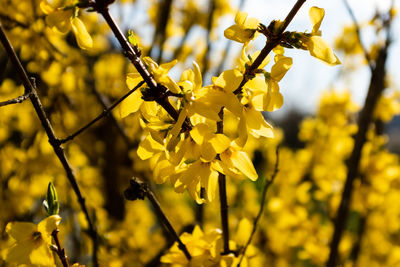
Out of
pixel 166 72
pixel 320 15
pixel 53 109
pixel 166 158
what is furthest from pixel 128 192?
pixel 53 109

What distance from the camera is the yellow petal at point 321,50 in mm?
750

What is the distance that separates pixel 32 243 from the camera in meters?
0.82

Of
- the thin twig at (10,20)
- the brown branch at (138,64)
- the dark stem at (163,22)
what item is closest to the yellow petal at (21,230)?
the brown branch at (138,64)

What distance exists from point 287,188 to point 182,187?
8.47ft

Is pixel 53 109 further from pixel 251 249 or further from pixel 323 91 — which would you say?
pixel 323 91

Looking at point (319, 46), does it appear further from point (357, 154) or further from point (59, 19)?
point (357, 154)

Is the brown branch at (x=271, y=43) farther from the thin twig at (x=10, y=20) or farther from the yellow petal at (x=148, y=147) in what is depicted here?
the thin twig at (x=10, y=20)

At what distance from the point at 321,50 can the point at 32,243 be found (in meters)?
0.73

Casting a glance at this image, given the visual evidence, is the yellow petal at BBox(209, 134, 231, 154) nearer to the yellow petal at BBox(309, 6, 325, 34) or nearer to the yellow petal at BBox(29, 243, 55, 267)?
the yellow petal at BBox(309, 6, 325, 34)

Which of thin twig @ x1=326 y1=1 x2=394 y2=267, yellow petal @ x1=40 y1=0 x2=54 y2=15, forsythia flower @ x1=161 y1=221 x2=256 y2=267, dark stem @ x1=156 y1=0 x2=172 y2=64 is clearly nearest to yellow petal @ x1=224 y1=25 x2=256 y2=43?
yellow petal @ x1=40 y1=0 x2=54 y2=15

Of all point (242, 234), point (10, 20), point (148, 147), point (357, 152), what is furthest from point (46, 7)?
point (357, 152)

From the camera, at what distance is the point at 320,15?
77cm

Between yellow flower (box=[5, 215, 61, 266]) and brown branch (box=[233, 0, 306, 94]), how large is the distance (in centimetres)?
48

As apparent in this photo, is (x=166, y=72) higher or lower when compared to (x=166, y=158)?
higher
